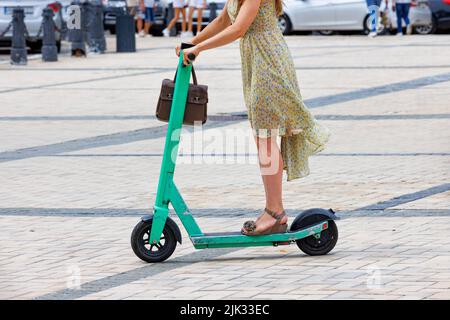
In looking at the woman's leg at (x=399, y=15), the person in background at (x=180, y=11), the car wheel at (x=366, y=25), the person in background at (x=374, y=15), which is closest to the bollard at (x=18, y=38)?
the person in background at (x=180, y=11)

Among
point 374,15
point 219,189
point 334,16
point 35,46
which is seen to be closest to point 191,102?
point 219,189

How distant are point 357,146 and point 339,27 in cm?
1987

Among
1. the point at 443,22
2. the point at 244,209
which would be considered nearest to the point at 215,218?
the point at 244,209

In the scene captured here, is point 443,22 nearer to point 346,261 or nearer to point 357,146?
point 357,146

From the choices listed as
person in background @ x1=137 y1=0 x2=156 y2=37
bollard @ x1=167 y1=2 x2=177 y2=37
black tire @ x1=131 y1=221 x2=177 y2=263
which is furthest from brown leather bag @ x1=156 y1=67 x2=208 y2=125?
person in background @ x1=137 y1=0 x2=156 y2=37

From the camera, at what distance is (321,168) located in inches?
420

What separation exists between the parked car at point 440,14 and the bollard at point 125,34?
807 cm

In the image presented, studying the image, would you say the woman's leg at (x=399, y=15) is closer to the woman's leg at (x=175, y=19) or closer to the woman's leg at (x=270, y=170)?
the woman's leg at (x=175, y=19)

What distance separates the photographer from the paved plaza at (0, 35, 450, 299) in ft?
21.8

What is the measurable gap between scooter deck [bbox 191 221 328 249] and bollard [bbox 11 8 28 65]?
612 inches

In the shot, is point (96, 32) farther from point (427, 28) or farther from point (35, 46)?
point (427, 28)

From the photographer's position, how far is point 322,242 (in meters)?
7.24

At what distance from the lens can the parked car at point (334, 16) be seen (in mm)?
30984

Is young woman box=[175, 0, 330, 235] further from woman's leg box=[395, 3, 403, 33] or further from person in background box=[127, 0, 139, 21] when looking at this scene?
person in background box=[127, 0, 139, 21]
